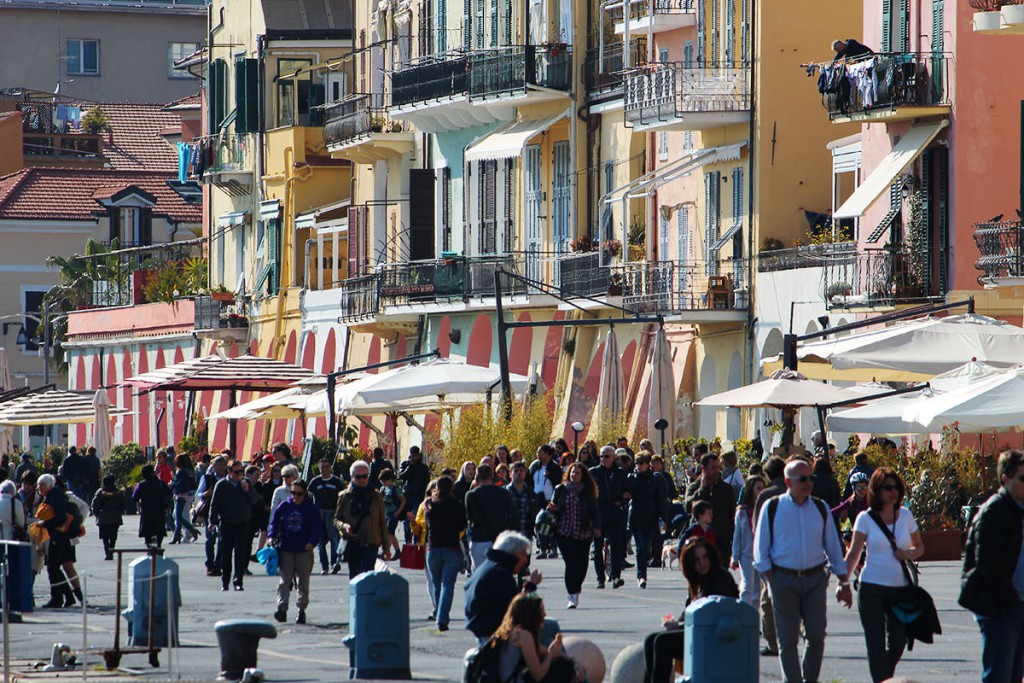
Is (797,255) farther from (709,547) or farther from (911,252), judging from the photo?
(709,547)

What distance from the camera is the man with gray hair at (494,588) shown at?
15594 mm

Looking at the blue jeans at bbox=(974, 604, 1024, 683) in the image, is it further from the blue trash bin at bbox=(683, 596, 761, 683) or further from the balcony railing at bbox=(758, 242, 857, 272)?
the balcony railing at bbox=(758, 242, 857, 272)

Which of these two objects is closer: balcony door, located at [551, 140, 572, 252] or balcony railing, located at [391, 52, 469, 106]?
balcony door, located at [551, 140, 572, 252]

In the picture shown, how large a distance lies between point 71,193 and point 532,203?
120 feet

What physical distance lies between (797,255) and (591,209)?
25.6 feet

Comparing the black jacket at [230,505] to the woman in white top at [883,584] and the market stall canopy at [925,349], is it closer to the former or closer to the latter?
the market stall canopy at [925,349]

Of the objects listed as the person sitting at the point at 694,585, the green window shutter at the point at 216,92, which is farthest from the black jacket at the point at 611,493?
the green window shutter at the point at 216,92

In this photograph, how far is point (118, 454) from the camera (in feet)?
183

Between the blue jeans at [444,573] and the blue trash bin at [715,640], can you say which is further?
the blue jeans at [444,573]

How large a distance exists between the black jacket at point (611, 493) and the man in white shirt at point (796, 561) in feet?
29.2

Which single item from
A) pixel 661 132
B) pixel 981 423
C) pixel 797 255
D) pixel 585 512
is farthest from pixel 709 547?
pixel 661 132

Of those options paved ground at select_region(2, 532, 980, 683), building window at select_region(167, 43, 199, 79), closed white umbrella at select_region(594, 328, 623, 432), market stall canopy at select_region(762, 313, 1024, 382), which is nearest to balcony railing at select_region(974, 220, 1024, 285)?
market stall canopy at select_region(762, 313, 1024, 382)

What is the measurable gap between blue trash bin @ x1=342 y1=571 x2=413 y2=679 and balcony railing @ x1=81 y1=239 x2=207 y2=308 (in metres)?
49.7

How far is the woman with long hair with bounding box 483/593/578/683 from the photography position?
43.2 ft
